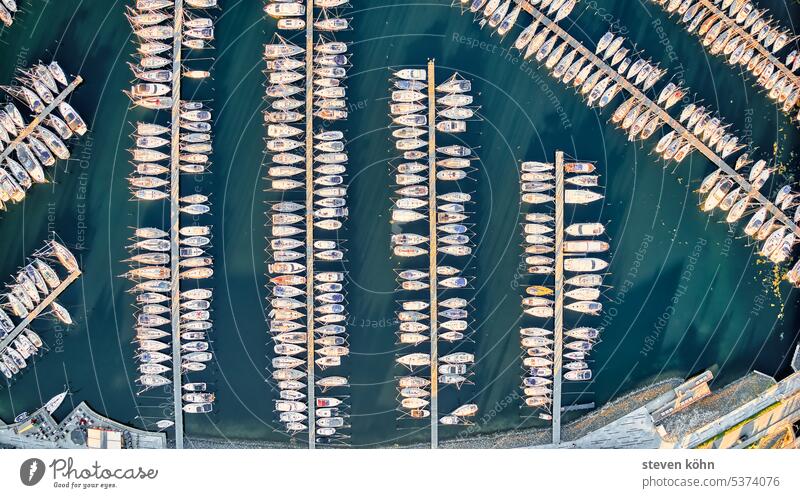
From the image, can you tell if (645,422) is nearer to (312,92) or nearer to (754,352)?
(754,352)

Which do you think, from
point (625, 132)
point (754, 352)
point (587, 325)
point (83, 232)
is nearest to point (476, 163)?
point (625, 132)

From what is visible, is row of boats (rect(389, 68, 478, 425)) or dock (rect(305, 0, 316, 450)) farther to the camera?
row of boats (rect(389, 68, 478, 425))

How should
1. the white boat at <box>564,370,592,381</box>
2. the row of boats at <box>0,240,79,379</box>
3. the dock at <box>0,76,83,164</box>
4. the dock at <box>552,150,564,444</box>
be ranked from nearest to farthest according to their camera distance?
1. the dock at <box>0,76,83,164</box>
2. the row of boats at <box>0,240,79,379</box>
3. the dock at <box>552,150,564,444</box>
4. the white boat at <box>564,370,592,381</box>

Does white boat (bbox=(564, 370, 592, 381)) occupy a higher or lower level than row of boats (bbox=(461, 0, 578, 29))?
lower

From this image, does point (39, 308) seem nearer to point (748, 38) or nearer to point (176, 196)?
point (176, 196)

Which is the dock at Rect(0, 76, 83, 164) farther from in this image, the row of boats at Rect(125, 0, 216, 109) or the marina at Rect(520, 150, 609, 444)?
the marina at Rect(520, 150, 609, 444)

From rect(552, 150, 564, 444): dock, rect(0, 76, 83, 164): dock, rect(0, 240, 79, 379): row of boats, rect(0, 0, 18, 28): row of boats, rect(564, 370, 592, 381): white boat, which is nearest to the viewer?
rect(0, 76, 83, 164): dock

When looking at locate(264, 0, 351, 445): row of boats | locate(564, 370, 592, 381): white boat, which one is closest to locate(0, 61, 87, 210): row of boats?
locate(264, 0, 351, 445): row of boats
